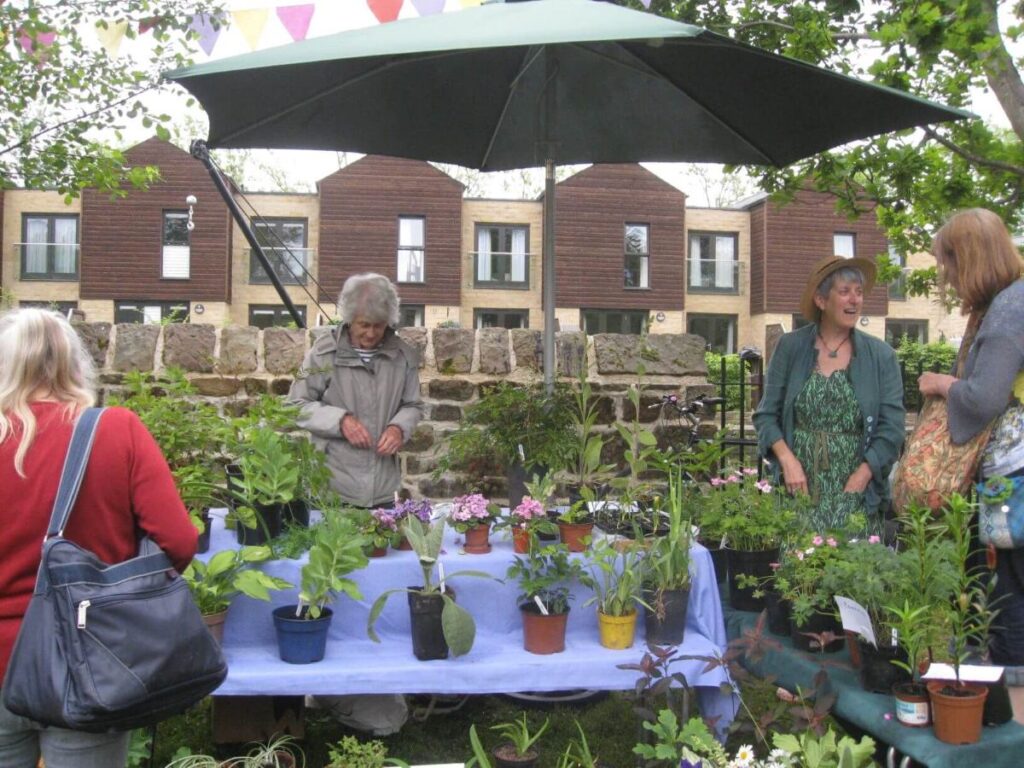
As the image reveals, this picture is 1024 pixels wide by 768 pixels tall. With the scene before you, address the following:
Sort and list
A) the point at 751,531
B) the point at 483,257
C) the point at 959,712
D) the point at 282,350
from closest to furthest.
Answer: the point at 959,712 < the point at 751,531 < the point at 282,350 < the point at 483,257

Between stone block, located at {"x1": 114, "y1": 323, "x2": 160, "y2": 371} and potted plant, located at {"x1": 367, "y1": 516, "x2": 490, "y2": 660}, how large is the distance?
112 inches

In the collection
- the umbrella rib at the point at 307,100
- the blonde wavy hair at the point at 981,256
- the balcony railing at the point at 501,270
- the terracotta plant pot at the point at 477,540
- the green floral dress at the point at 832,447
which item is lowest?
the terracotta plant pot at the point at 477,540

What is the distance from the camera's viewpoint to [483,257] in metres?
23.5

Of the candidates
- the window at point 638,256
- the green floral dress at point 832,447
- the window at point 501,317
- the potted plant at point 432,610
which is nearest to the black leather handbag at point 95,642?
the potted plant at point 432,610

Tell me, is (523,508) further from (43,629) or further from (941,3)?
(941,3)

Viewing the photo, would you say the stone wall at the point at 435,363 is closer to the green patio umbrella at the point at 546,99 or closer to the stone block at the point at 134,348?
the stone block at the point at 134,348

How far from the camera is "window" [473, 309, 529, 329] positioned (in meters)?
23.8

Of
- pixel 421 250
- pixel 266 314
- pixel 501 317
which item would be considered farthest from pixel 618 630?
pixel 266 314

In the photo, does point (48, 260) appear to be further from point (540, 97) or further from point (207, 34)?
point (540, 97)

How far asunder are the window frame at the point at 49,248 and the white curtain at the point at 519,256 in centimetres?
1175

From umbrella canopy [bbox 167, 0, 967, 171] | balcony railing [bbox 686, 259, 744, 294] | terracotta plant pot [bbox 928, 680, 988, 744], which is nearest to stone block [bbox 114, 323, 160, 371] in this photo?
umbrella canopy [bbox 167, 0, 967, 171]

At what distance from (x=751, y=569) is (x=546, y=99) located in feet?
6.19

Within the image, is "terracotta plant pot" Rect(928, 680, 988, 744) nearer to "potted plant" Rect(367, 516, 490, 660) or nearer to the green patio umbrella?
"potted plant" Rect(367, 516, 490, 660)

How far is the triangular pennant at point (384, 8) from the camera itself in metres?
3.62
